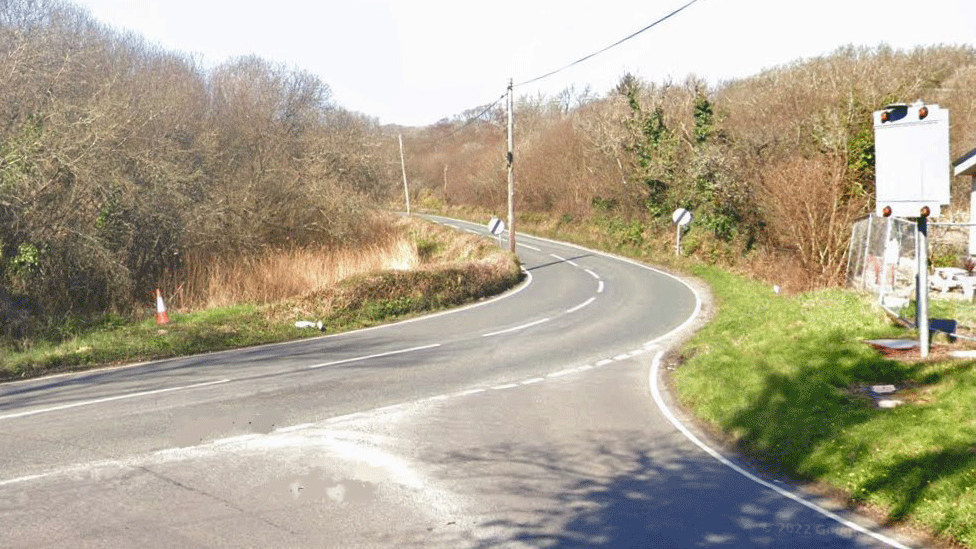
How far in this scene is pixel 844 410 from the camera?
9.66 metres

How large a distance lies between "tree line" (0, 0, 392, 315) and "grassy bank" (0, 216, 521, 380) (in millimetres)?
1980

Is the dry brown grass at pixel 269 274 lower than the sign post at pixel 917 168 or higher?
lower

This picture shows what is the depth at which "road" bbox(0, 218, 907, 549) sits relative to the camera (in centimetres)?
670

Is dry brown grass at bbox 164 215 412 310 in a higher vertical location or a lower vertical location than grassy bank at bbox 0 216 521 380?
higher

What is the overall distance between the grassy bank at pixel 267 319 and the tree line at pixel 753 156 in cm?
996

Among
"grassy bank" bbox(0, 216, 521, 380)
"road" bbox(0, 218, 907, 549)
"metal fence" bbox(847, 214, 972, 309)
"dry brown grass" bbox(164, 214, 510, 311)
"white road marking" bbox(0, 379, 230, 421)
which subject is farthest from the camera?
"dry brown grass" bbox(164, 214, 510, 311)

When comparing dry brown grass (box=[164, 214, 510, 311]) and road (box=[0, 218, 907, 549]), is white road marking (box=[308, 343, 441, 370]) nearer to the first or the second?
road (box=[0, 218, 907, 549])

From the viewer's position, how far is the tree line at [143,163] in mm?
19422

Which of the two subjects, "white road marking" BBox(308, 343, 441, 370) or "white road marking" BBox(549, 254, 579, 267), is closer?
"white road marking" BBox(308, 343, 441, 370)

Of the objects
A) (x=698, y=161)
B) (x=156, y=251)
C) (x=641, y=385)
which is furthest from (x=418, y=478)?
(x=698, y=161)

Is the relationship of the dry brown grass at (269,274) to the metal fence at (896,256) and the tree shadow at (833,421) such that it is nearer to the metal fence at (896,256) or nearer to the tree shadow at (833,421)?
the metal fence at (896,256)

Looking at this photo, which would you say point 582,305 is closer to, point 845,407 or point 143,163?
point 143,163

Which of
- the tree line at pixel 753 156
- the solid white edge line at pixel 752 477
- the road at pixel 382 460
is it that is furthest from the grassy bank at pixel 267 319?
the tree line at pixel 753 156

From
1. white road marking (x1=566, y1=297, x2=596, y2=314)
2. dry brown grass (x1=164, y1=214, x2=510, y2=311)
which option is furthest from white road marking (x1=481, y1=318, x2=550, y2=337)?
dry brown grass (x1=164, y1=214, x2=510, y2=311)
